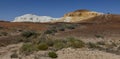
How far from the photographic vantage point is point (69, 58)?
66.6ft

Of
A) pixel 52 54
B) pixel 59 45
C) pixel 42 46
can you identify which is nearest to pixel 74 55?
pixel 52 54

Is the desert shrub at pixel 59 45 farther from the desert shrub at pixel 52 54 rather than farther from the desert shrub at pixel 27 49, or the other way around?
the desert shrub at pixel 52 54

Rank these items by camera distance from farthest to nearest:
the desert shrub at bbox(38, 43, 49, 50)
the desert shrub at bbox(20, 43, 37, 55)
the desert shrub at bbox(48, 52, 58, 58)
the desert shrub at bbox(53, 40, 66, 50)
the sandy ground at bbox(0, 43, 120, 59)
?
1. the desert shrub at bbox(38, 43, 49, 50)
2. the desert shrub at bbox(53, 40, 66, 50)
3. the desert shrub at bbox(20, 43, 37, 55)
4. the desert shrub at bbox(48, 52, 58, 58)
5. the sandy ground at bbox(0, 43, 120, 59)

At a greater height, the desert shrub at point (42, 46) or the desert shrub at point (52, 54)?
the desert shrub at point (42, 46)

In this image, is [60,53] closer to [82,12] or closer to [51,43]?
[51,43]

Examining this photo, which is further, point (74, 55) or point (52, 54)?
point (52, 54)

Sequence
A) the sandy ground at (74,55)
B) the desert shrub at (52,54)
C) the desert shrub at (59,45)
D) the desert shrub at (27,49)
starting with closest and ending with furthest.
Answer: the sandy ground at (74,55) < the desert shrub at (52,54) < the desert shrub at (27,49) < the desert shrub at (59,45)

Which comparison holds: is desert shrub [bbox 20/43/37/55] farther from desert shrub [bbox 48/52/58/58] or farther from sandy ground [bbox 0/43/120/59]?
desert shrub [bbox 48/52/58/58]

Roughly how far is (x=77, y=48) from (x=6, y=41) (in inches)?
382

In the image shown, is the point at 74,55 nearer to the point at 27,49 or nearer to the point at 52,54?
the point at 52,54

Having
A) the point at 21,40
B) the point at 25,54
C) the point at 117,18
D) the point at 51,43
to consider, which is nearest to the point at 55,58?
the point at 25,54

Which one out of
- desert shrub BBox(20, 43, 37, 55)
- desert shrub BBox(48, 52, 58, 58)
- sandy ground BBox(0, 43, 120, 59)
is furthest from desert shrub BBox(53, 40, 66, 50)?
desert shrub BBox(48, 52, 58, 58)

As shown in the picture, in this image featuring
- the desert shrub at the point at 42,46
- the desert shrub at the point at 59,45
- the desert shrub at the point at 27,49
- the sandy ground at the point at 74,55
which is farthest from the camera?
the desert shrub at the point at 42,46

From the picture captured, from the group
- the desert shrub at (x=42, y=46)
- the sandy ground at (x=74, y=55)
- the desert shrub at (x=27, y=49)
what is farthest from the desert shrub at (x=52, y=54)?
the desert shrub at (x=42, y=46)
